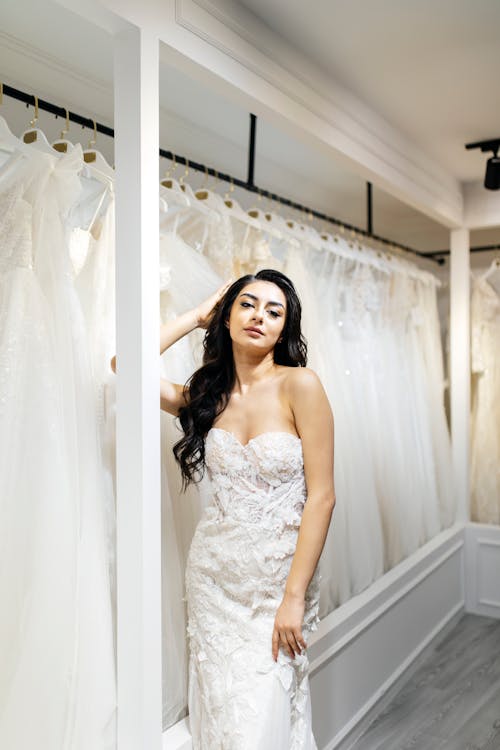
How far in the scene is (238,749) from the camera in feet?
5.80

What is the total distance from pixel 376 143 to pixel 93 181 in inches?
58.9

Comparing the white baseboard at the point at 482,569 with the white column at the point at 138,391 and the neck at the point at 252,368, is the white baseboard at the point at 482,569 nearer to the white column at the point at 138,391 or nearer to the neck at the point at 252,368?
the neck at the point at 252,368

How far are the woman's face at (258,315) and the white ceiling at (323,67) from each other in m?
0.91

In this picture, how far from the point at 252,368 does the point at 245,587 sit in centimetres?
59

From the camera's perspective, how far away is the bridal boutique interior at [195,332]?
1.74m

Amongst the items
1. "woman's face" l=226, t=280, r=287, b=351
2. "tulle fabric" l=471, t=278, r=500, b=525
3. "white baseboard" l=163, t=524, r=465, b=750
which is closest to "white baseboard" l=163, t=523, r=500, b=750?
"white baseboard" l=163, t=524, r=465, b=750

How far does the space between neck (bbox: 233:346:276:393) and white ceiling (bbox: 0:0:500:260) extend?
107 centimetres

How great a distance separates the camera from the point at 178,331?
206cm

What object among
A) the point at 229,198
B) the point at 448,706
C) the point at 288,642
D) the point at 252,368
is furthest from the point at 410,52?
the point at 448,706

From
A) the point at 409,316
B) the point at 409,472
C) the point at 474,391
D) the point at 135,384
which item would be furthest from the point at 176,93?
the point at 474,391

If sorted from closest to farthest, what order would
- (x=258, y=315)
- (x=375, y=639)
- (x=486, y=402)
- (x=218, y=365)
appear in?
(x=258, y=315) → (x=218, y=365) → (x=375, y=639) → (x=486, y=402)

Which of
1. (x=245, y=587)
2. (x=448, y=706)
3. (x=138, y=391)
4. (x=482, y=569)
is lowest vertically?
(x=448, y=706)

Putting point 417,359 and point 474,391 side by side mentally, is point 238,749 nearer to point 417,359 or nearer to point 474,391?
point 417,359

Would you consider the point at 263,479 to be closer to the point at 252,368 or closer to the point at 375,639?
the point at 252,368
